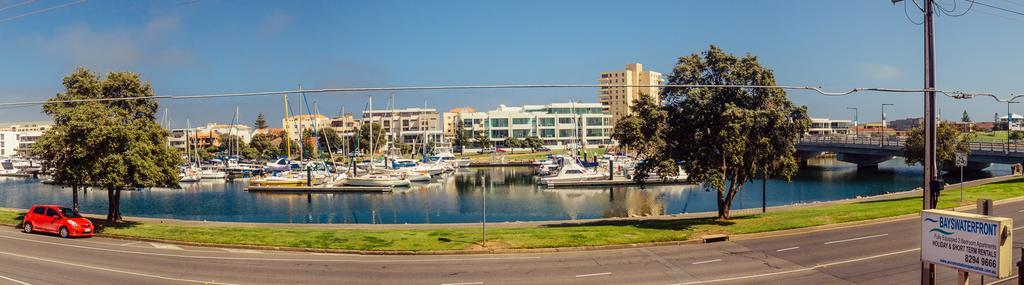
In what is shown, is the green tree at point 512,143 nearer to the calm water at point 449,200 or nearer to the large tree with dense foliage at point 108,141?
the calm water at point 449,200

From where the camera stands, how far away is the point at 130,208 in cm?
6694

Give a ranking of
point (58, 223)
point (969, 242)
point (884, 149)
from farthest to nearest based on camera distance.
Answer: point (884, 149) → point (58, 223) → point (969, 242)

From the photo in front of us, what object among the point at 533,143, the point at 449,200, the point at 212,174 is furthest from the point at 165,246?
the point at 533,143

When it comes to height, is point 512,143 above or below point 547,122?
below

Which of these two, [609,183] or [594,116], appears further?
[594,116]

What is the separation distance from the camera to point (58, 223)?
30781mm

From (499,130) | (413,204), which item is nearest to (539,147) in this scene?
(499,130)

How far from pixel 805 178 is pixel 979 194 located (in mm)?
58029

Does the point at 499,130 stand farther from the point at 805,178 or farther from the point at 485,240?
the point at 485,240

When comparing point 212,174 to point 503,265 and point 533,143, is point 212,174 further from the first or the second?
point 503,265

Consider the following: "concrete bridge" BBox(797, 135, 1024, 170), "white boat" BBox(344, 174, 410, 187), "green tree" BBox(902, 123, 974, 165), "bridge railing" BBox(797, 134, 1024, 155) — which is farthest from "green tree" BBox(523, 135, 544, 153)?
"green tree" BBox(902, 123, 974, 165)

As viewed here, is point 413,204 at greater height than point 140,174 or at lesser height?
lesser

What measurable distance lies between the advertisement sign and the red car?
34.9 meters

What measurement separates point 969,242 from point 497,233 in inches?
817
